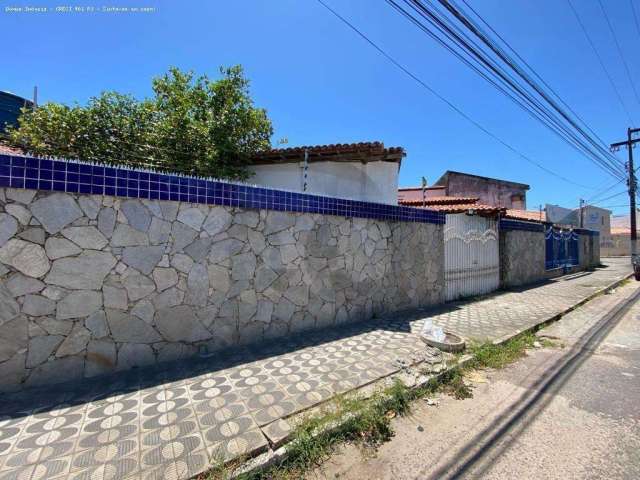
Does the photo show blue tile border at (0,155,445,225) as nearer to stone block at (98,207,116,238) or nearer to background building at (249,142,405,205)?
stone block at (98,207,116,238)

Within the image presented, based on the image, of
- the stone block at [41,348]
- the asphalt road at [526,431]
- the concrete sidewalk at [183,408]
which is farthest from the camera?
the stone block at [41,348]

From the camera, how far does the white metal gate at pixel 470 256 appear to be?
8.21 m

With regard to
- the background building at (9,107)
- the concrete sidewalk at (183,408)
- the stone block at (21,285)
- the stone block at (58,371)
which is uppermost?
the background building at (9,107)

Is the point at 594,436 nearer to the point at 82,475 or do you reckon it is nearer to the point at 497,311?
the point at 82,475

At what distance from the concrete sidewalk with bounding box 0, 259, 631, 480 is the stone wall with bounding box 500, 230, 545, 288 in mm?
7510

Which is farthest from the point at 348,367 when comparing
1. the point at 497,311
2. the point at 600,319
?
the point at 600,319

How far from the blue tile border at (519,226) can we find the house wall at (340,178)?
12.6 feet

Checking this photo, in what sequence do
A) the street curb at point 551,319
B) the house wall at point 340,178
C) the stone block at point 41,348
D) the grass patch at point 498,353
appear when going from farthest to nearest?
the house wall at point 340,178 < the street curb at point 551,319 < the grass patch at point 498,353 < the stone block at point 41,348

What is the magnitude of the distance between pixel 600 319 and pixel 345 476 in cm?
798

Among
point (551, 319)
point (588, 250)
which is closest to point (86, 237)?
point (551, 319)

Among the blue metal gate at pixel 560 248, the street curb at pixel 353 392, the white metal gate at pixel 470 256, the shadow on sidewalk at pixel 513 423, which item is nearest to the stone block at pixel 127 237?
the street curb at pixel 353 392

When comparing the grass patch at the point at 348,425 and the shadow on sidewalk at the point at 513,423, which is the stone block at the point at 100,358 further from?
the shadow on sidewalk at the point at 513,423

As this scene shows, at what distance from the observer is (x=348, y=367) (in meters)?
3.84

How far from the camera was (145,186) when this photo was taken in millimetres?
3689
